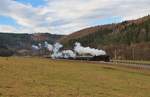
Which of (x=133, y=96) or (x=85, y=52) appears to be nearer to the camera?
(x=133, y=96)

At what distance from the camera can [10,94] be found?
20.0m

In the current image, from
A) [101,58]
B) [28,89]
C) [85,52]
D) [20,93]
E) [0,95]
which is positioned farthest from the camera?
[85,52]

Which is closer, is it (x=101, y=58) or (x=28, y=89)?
(x=28, y=89)

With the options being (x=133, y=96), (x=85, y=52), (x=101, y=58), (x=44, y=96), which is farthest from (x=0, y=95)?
(x=85, y=52)

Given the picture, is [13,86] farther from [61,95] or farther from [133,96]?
[133,96]

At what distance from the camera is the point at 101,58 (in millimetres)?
124562

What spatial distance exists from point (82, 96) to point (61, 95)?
112 centimetres

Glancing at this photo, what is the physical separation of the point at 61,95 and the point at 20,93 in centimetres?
216

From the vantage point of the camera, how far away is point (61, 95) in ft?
69.2

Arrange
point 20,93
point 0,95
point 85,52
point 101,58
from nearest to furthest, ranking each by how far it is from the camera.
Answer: point 0,95 → point 20,93 → point 101,58 → point 85,52

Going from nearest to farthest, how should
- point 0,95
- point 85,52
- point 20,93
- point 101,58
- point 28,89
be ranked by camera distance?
point 0,95
point 20,93
point 28,89
point 101,58
point 85,52

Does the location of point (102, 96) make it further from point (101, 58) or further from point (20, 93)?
point (101, 58)

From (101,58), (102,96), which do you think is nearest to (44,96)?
(102,96)

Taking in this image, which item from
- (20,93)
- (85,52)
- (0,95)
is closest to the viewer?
(0,95)
